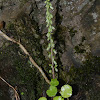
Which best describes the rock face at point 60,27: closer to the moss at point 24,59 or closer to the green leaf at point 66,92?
the moss at point 24,59

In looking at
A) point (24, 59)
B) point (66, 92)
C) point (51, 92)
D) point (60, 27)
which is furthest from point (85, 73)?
point (24, 59)

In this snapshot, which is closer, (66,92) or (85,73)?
(66,92)

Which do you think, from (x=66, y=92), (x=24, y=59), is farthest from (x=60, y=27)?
(x=66, y=92)

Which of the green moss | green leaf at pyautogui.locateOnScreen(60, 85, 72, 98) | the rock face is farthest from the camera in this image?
the green moss

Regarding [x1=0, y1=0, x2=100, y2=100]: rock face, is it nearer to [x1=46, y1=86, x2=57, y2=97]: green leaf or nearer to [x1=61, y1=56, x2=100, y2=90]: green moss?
[x1=61, y1=56, x2=100, y2=90]: green moss

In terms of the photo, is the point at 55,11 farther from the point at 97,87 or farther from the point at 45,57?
the point at 97,87

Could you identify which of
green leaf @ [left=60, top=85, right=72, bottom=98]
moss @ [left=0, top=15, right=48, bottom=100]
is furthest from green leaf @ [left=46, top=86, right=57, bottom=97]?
moss @ [left=0, top=15, right=48, bottom=100]

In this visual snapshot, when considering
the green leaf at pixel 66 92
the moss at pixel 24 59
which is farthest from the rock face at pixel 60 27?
the green leaf at pixel 66 92

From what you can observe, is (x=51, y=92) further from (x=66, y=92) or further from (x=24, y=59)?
(x=24, y=59)

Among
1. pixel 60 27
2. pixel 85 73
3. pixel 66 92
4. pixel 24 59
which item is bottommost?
pixel 85 73

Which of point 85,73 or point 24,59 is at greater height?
point 24,59
